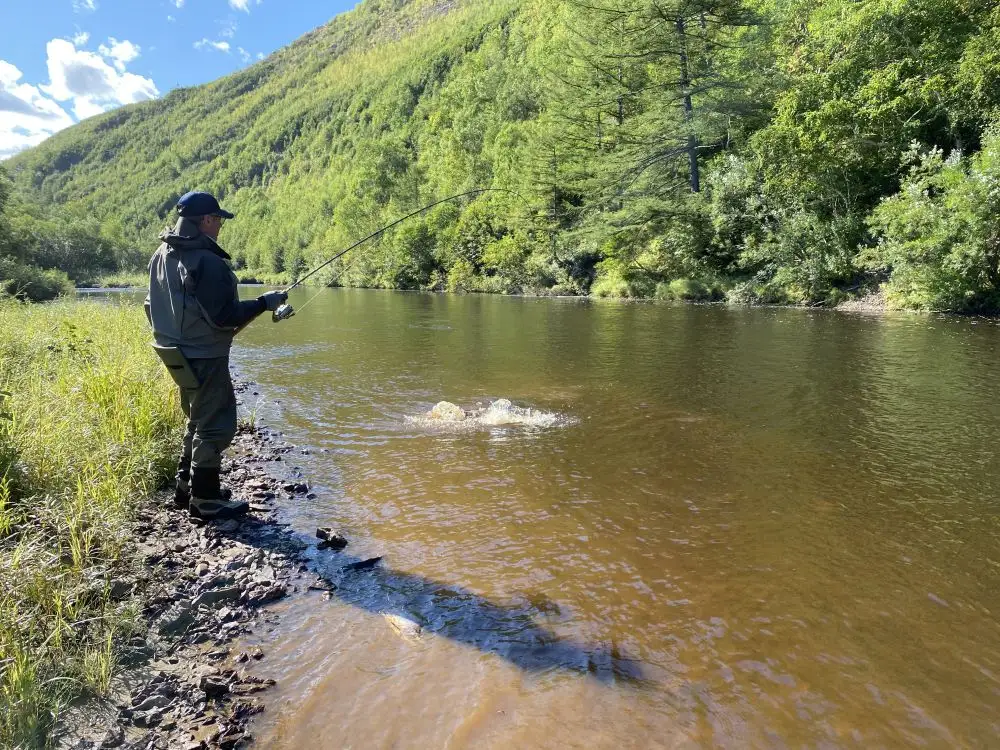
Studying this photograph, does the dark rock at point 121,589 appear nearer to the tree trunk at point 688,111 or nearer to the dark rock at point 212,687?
the dark rock at point 212,687

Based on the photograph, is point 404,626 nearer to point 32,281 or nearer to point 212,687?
point 212,687

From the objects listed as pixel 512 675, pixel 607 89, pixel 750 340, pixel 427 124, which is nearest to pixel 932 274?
pixel 750 340

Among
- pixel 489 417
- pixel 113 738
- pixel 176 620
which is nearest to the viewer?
pixel 113 738

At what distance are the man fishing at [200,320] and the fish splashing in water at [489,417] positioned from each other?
4.02 metres

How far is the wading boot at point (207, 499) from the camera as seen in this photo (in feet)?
17.4

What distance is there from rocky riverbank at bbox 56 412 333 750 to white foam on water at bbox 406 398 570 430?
3195mm

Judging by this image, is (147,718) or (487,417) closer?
(147,718)

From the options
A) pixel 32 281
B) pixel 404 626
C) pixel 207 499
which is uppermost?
pixel 32 281

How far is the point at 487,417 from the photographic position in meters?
9.18

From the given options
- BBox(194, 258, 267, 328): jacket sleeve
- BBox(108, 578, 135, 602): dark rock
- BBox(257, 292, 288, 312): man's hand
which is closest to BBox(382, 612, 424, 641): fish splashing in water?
BBox(108, 578, 135, 602): dark rock

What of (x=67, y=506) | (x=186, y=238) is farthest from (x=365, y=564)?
(x=186, y=238)

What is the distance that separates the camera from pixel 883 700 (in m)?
3.10

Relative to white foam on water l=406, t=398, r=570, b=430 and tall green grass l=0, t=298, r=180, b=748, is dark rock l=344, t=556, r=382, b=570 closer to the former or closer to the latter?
tall green grass l=0, t=298, r=180, b=748

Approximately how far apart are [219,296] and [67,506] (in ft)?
6.32
